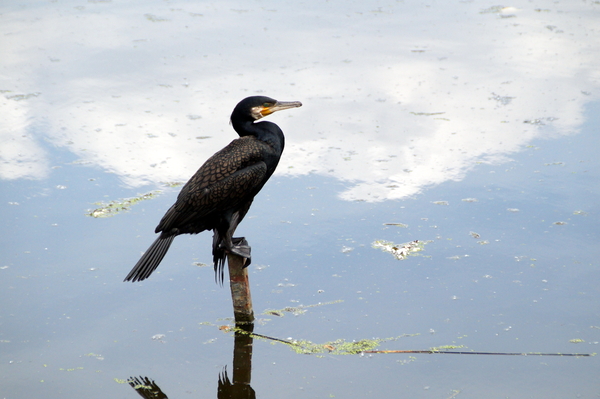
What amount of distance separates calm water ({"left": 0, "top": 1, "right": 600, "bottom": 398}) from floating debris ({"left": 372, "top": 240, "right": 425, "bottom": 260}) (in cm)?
5

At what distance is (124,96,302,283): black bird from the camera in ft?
12.8

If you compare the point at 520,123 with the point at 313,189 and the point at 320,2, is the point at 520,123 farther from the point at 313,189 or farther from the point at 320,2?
the point at 320,2

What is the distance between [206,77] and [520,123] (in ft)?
11.5

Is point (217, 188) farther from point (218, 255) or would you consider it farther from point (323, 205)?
point (323, 205)

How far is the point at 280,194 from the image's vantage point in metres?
5.57

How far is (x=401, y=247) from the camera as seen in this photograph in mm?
4727

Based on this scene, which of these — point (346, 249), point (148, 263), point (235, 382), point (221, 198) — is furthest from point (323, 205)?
point (235, 382)

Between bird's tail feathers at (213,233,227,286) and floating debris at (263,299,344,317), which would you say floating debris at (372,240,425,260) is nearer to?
floating debris at (263,299,344,317)

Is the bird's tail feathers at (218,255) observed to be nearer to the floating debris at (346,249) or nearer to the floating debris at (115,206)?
the floating debris at (346,249)

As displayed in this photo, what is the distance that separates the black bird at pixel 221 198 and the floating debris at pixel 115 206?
144 centimetres

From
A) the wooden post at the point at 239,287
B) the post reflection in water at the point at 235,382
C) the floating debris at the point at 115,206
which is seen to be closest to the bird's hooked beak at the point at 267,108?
the wooden post at the point at 239,287

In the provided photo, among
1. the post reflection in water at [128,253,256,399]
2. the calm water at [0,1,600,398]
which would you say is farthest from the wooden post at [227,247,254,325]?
the calm water at [0,1,600,398]

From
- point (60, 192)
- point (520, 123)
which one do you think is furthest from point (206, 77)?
point (520, 123)

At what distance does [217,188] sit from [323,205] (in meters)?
1.60
